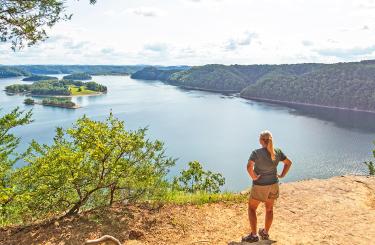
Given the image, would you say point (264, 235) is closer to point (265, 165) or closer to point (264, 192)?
point (264, 192)

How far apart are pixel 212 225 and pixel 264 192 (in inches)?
97.0

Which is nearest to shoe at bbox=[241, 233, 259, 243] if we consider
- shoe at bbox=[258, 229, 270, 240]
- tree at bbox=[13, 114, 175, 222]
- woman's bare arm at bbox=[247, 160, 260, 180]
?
shoe at bbox=[258, 229, 270, 240]

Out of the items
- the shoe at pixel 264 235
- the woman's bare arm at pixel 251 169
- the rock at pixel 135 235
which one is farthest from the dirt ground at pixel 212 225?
the woman's bare arm at pixel 251 169

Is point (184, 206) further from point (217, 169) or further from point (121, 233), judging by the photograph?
point (217, 169)

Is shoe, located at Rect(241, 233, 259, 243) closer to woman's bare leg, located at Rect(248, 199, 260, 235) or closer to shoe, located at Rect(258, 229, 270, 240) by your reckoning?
woman's bare leg, located at Rect(248, 199, 260, 235)

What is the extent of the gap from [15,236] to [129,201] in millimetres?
3368

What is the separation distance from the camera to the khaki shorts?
27.8 feet

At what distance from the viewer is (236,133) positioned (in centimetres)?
11544

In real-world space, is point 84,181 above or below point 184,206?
above

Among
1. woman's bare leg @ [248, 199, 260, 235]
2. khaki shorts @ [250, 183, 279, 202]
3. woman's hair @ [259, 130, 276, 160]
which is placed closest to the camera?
woman's hair @ [259, 130, 276, 160]

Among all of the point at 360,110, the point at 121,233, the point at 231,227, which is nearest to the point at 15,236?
the point at 121,233

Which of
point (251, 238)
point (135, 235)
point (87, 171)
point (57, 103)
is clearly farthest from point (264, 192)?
point (57, 103)

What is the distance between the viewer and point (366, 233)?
9547mm

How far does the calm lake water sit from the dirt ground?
51630 mm
